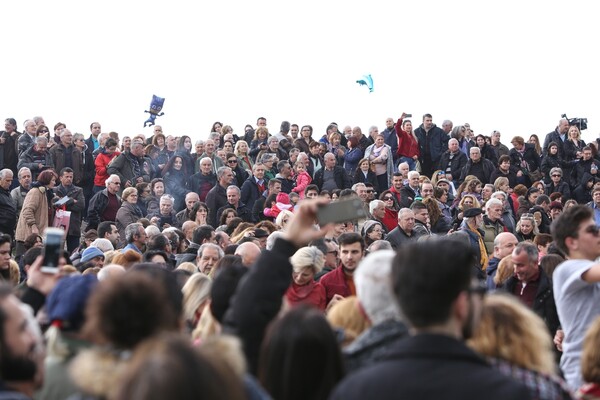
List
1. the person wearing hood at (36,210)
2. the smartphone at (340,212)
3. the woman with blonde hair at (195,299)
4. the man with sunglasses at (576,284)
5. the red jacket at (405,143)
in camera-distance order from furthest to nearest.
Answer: the red jacket at (405,143), the person wearing hood at (36,210), the woman with blonde hair at (195,299), the man with sunglasses at (576,284), the smartphone at (340,212)

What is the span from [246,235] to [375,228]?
6.45ft

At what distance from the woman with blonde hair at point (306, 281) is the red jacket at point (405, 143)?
39.5 feet

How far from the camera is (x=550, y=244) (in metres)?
10.5

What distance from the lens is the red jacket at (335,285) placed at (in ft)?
28.0

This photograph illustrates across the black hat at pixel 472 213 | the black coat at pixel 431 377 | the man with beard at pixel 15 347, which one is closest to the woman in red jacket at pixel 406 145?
the black hat at pixel 472 213

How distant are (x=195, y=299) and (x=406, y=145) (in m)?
14.9

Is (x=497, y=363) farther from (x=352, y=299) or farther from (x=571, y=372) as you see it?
(x=571, y=372)

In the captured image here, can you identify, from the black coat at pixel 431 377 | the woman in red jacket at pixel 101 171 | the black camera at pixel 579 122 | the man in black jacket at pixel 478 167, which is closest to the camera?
the black coat at pixel 431 377

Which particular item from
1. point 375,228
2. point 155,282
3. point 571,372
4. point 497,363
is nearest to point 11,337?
point 155,282

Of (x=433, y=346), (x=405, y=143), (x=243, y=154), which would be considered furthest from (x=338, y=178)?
(x=433, y=346)

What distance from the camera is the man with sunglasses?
215 inches

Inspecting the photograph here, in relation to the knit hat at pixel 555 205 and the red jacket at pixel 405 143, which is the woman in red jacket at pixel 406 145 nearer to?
the red jacket at pixel 405 143

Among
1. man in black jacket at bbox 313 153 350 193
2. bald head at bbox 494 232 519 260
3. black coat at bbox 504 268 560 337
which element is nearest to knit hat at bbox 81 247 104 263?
bald head at bbox 494 232 519 260

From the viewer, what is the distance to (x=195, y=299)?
5.80 metres
